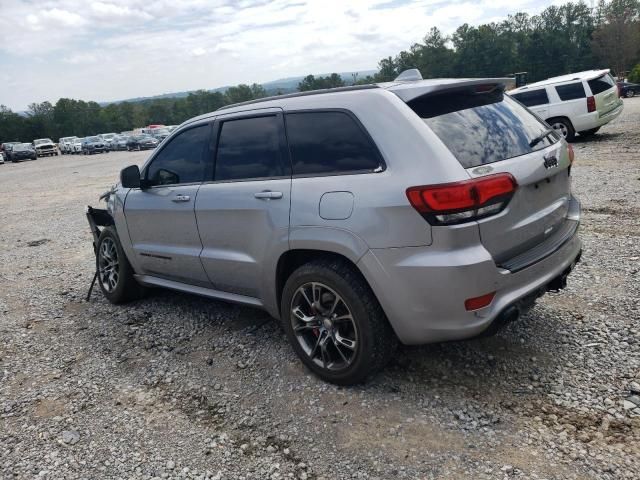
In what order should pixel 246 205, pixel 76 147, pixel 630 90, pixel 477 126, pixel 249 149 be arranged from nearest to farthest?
pixel 477 126 < pixel 246 205 < pixel 249 149 < pixel 630 90 < pixel 76 147

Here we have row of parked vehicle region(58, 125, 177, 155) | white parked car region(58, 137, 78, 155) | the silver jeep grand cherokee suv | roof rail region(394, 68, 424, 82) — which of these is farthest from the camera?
white parked car region(58, 137, 78, 155)

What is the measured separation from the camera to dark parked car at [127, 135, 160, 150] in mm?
42206

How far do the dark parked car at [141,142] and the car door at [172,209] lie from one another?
38.9 m

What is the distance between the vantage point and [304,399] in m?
3.44

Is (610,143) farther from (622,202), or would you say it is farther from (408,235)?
(408,235)

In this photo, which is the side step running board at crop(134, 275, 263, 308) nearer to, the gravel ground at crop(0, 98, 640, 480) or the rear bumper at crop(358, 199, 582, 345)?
the gravel ground at crop(0, 98, 640, 480)

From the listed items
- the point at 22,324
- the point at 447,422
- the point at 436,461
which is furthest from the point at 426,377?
the point at 22,324

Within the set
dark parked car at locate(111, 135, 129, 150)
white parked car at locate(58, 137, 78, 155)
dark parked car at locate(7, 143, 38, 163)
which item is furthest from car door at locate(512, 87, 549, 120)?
white parked car at locate(58, 137, 78, 155)

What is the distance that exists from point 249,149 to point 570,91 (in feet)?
41.6

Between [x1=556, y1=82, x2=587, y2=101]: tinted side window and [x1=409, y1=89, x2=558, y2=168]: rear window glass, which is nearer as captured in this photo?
[x1=409, y1=89, x2=558, y2=168]: rear window glass

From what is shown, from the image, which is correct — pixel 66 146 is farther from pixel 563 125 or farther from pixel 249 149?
pixel 249 149

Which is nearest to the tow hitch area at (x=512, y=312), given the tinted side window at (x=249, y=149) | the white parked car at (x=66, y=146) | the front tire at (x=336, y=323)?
the front tire at (x=336, y=323)

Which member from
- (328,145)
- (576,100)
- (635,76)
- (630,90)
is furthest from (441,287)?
(635,76)

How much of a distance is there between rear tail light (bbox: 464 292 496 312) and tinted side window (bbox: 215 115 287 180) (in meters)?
1.50
